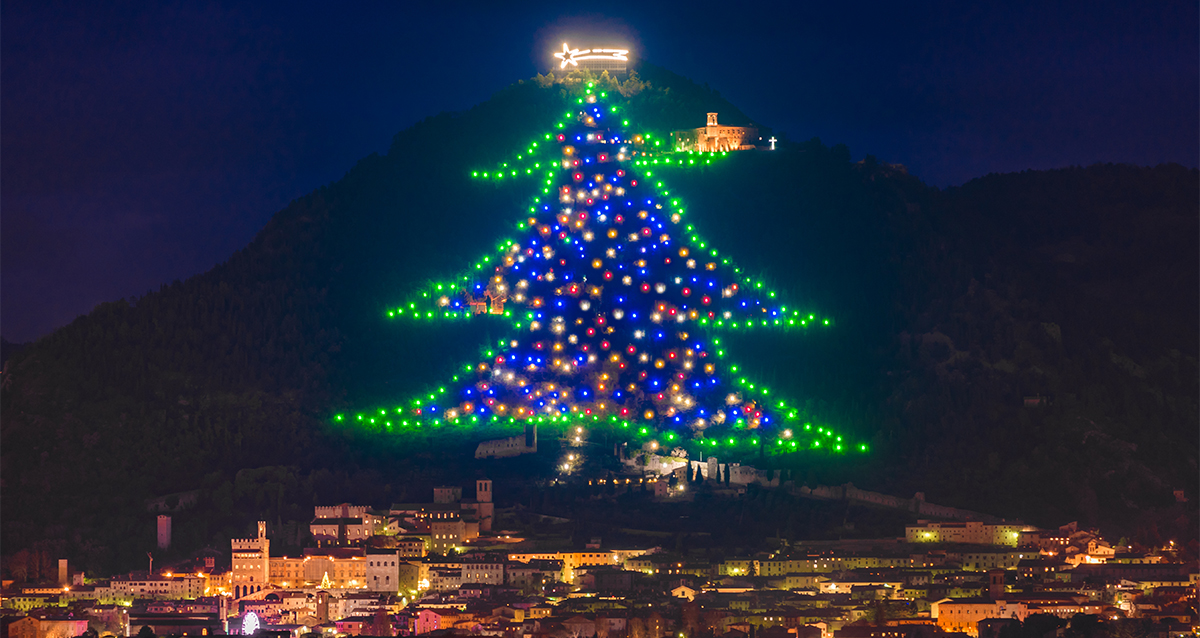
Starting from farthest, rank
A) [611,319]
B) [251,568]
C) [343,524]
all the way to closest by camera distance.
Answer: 1. [611,319]
2. [343,524]
3. [251,568]

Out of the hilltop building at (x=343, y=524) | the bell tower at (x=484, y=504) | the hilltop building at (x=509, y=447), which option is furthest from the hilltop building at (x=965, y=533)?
the hilltop building at (x=343, y=524)

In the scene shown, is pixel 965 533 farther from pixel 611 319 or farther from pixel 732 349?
pixel 611 319

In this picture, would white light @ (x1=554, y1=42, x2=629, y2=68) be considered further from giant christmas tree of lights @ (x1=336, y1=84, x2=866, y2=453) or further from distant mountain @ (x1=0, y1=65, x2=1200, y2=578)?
giant christmas tree of lights @ (x1=336, y1=84, x2=866, y2=453)

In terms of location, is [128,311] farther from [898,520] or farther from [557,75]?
[898,520]

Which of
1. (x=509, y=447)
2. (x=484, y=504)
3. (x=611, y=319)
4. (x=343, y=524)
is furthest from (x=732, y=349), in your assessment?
(x=343, y=524)

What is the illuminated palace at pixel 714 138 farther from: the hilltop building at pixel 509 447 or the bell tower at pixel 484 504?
the bell tower at pixel 484 504

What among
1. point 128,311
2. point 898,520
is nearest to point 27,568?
point 128,311

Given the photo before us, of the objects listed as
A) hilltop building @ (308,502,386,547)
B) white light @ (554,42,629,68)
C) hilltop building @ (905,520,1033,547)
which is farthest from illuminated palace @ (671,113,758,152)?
hilltop building @ (308,502,386,547)
